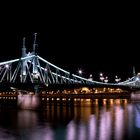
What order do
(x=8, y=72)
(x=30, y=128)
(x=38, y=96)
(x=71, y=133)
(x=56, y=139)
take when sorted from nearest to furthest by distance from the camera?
(x=56, y=139), (x=71, y=133), (x=30, y=128), (x=38, y=96), (x=8, y=72)

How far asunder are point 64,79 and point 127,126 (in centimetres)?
3739

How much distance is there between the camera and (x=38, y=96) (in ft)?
136

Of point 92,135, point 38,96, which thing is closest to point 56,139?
point 92,135

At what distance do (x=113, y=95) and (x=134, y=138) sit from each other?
43.6 metres

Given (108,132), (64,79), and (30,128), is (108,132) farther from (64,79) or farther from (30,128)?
(64,79)

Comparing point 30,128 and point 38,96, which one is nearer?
point 30,128

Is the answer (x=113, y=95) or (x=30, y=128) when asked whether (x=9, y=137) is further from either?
(x=113, y=95)

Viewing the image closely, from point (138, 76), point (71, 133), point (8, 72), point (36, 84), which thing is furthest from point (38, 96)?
point (138, 76)

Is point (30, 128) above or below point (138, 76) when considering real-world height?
below

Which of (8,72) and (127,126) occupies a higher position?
(8,72)

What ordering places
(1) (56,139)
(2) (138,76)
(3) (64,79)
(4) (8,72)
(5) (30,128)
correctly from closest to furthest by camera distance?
(1) (56,139) < (5) (30,128) < (4) (8,72) < (3) (64,79) < (2) (138,76)

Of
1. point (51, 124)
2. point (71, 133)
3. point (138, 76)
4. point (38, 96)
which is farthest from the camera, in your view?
point (138, 76)

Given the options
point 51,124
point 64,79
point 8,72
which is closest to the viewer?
point 51,124

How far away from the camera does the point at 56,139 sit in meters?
19.9
